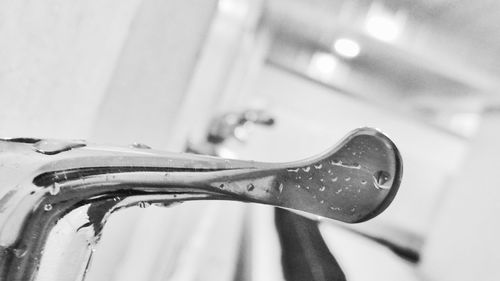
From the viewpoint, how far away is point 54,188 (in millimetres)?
166

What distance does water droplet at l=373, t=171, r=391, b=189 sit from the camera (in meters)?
0.14

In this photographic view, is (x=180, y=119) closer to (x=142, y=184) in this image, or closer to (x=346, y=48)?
(x=142, y=184)

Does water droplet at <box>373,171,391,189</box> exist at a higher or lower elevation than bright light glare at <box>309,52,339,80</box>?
lower

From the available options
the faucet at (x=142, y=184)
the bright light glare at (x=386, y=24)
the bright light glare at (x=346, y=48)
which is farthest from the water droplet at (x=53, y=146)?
the bright light glare at (x=346, y=48)

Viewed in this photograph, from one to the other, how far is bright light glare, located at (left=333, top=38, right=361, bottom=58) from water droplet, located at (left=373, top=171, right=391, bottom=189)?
2426 mm

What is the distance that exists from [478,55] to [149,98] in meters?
0.36

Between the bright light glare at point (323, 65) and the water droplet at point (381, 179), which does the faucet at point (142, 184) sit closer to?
the water droplet at point (381, 179)

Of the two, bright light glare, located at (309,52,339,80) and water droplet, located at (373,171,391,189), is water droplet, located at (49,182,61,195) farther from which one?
bright light glare, located at (309,52,339,80)

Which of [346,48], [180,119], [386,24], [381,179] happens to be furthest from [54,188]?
[346,48]

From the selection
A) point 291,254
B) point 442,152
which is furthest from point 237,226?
point 442,152

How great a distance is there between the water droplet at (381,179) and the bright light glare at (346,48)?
2.43m

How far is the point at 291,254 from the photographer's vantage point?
1.33ft

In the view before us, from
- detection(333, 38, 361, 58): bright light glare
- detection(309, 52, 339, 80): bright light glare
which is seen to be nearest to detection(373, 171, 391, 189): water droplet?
detection(333, 38, 361, 58): bright light glare

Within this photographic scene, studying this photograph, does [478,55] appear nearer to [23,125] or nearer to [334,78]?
[23,125]
